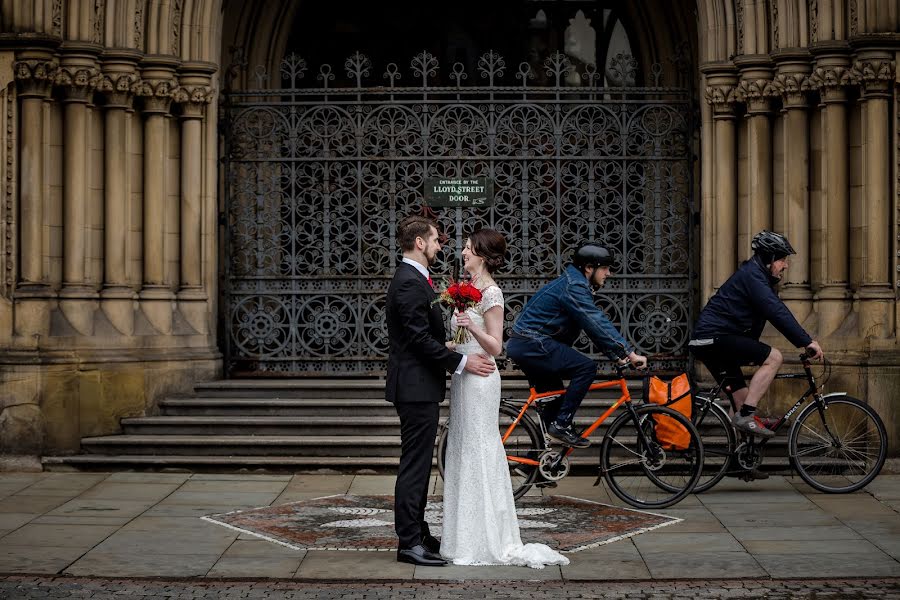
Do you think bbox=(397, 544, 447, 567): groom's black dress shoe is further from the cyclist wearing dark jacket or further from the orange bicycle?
the cyclist wearing dark jacket

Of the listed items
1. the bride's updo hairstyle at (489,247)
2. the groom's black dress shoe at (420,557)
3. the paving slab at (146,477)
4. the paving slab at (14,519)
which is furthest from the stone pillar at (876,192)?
the paving slab at (14,519)

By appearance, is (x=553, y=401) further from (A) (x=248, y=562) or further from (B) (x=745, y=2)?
(B) (x=745, y=2)

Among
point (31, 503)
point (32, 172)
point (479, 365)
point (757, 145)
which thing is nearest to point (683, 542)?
point (479, 365)

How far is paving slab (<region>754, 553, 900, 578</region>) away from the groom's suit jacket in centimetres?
195

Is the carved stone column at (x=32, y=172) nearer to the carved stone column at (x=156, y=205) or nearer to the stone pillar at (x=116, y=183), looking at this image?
the stone pillar at (x=116, y=183)

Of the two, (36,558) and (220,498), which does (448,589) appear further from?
(220,498)

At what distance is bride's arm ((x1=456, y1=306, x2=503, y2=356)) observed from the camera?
7449 millimetres

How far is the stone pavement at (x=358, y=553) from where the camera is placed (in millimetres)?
7082

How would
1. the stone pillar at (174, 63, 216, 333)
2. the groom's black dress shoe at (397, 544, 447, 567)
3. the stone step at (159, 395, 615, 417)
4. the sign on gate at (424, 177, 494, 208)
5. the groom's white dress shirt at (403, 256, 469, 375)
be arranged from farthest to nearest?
1. the sign on gate at (424, 177, 494, 208)
2. the stone pillar at (174, 63, 216, 333)
3. the stone step at (159, 395, 615, 417)
4. the groom's white dress shirt at (403, 256, 469, 375)
5. the groom's black dress shoe at (397, 544, 447, 567)

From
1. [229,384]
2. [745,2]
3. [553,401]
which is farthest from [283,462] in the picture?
[745,2]

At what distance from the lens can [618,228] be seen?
12852mm

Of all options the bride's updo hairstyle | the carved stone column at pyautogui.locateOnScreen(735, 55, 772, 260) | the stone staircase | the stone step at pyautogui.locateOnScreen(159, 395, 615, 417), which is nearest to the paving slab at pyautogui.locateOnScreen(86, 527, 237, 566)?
the bride's updo hairstyle

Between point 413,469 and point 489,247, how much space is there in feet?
4.39

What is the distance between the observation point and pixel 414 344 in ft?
23.8
